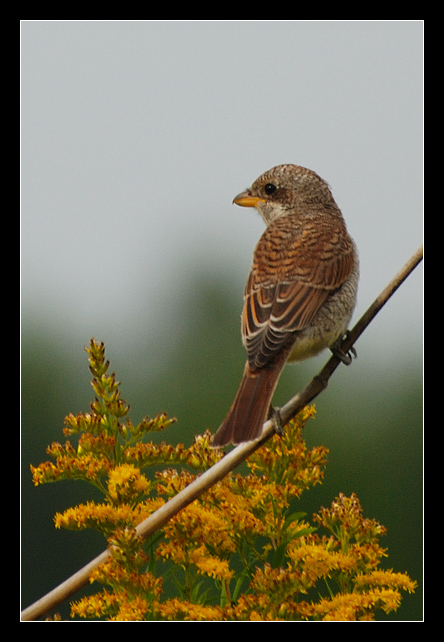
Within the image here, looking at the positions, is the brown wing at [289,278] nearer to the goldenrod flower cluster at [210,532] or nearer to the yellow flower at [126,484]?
the goldenrod flower cluster at [210,532]

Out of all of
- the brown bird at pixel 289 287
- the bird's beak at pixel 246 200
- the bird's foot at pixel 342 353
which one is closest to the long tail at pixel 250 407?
the brown bird at pixel 289 287

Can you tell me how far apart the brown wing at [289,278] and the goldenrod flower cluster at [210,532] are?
2.11ft

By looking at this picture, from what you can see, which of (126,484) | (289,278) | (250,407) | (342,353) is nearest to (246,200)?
(289,278)

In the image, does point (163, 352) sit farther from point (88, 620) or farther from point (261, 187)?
point (88, 620)

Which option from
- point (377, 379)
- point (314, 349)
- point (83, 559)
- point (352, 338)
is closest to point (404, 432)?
point (377, 379)

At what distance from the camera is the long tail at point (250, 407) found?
9.06 ft

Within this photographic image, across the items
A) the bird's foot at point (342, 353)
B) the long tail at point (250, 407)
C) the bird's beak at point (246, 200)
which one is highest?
the bird's beak at point (246, 200)

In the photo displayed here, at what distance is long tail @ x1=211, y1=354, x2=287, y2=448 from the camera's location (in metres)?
2.76

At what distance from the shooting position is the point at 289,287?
3646 mm

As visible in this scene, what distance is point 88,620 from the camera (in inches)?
111

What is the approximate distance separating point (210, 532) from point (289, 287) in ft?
4.16

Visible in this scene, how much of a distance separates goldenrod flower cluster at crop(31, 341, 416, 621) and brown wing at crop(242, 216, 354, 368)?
2.11 feet

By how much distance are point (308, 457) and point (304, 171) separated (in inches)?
81.0

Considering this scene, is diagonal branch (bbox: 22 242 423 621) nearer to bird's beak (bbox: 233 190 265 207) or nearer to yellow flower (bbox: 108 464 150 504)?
yellow flower (bbox: 108 464 150 504)
